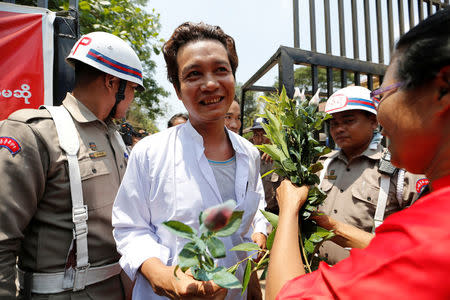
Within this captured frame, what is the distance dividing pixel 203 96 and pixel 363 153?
6.26ft

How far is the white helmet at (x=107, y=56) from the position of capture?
6.22 ft

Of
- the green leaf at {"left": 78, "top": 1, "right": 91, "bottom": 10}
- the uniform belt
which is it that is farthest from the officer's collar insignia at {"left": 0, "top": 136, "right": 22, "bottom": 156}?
the green leaf at {"left": 78, "top": 1, "right": 91, "bottom": 10}

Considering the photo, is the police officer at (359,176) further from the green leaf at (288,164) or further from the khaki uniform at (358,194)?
the green leaf at (288,164)

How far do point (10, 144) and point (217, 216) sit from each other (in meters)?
1.21

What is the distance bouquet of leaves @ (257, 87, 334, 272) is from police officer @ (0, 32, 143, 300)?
1036 mm

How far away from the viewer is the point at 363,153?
2676 mm

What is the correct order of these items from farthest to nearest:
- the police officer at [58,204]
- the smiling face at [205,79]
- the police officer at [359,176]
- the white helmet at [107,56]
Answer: the police officer at [359,176]
the white helmet at [107,56]
the smiling face at [205,79]
the police officer at [58,204]

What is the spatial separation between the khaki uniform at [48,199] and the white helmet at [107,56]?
0.97ft

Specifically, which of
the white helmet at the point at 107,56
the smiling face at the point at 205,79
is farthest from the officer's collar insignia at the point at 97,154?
the smiling face at the point at 205,79

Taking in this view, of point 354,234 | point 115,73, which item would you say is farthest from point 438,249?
point 115,73

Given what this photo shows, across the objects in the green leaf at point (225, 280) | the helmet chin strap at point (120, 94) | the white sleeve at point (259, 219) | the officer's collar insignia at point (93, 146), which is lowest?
the white sleeve at point (259, 219)

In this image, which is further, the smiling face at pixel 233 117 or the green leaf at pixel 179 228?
the smiling face at pixel 233 117

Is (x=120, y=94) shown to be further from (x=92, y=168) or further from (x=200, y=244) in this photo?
(x=200, y=244)

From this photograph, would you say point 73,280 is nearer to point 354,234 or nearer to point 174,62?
point 174,62
